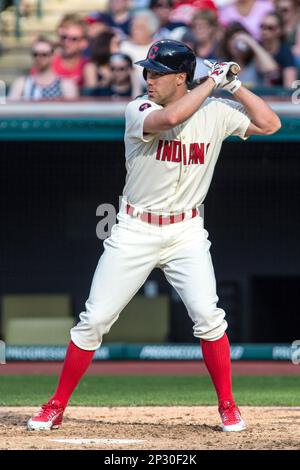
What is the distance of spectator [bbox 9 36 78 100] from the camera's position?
9234 mm

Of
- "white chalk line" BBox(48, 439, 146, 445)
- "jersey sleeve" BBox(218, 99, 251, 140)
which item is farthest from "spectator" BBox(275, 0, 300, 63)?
"white chalk line" BBox(48, 439, 146, 445)

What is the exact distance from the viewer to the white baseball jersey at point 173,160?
191 inches

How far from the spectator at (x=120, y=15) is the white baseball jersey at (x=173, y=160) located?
564 centimetres

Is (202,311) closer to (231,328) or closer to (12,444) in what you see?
(12,444)

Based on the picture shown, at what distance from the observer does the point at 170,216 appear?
4926 millimetres

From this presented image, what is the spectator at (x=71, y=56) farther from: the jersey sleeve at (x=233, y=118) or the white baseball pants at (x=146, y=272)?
the white baseball pants at (x=146, y=272)

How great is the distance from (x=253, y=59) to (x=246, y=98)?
462 cm

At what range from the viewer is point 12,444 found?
4.53 metres

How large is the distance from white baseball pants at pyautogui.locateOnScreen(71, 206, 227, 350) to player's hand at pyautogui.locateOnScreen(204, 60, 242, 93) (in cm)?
66

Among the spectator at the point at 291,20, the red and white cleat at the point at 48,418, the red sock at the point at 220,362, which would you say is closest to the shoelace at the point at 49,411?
the red and white cleat at the point at 48,418

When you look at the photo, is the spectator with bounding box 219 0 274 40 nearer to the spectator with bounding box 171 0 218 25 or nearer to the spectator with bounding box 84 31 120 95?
the spectator with bounding box 171 0 218 25

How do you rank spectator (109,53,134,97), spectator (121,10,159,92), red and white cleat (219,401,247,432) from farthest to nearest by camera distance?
spectator (121,10,159,92) → spectator (109,53,134,97) → red and white cleat (219,401,247,432)

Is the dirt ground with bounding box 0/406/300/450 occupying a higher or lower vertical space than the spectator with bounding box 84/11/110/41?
lower
